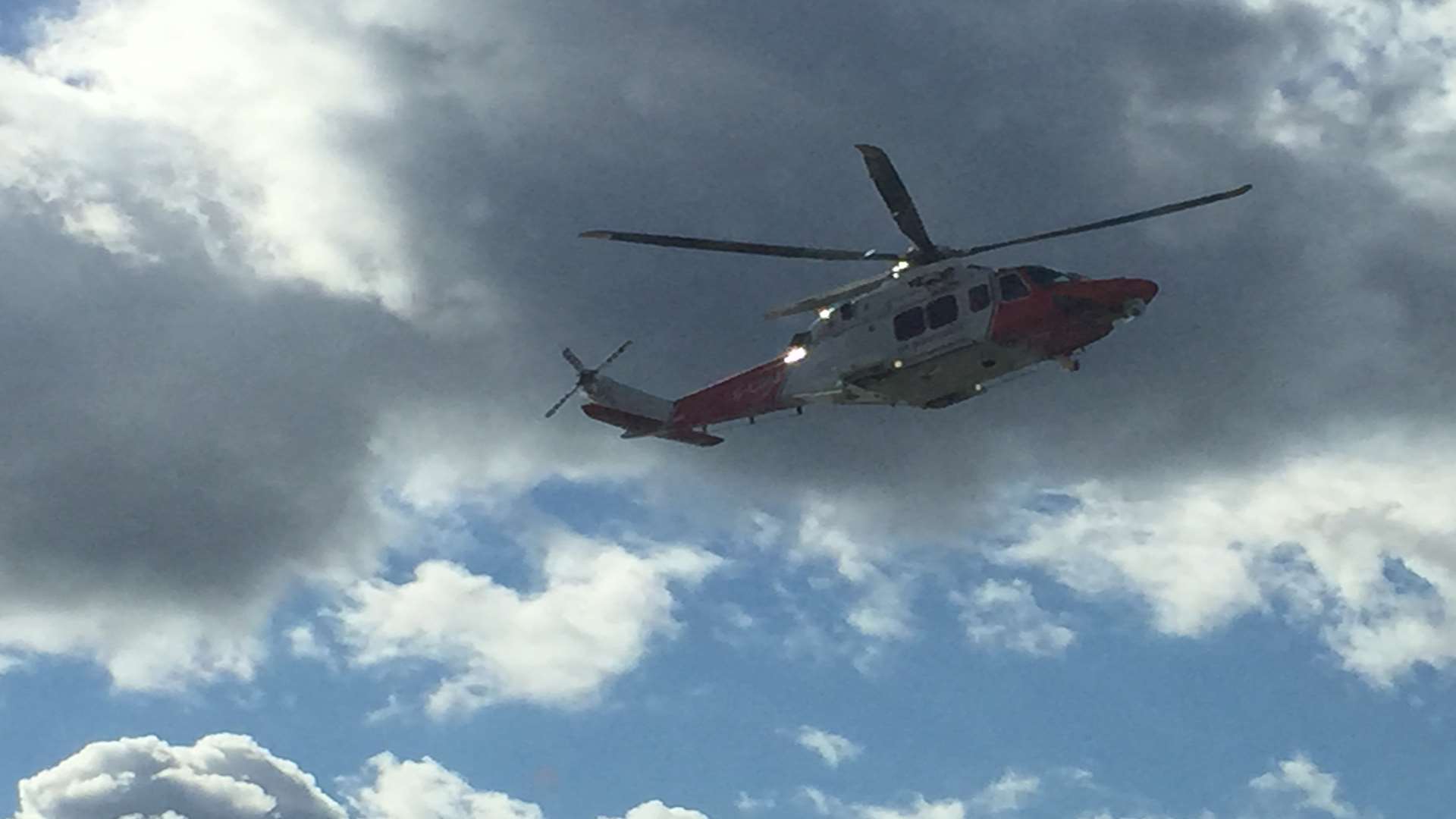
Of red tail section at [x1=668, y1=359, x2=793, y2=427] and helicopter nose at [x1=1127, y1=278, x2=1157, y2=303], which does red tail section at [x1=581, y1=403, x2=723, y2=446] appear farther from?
helicopter nose at [x1=1127, y1=278, x2=1157, y2=303]

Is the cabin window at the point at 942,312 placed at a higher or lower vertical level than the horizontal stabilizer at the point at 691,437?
lower

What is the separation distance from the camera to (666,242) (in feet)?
262

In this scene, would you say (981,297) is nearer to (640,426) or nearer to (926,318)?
(926,318)

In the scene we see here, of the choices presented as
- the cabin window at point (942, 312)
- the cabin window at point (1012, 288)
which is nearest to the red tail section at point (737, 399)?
the cabin window at point (942, 312)

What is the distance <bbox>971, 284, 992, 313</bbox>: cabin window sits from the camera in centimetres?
7856

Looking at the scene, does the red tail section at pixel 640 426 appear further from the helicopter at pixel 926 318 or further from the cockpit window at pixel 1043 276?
the cockpit window at pixel 1043 276

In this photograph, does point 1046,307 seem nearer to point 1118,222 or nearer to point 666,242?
point 1118,222

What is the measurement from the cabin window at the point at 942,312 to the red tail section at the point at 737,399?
31.8ft

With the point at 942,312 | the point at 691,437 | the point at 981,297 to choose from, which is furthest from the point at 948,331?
the point at 691,437

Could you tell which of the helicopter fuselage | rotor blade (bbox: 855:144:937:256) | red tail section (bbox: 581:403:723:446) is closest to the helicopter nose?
the helicopter fuselage

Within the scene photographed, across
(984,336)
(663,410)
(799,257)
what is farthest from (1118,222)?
(663,410)

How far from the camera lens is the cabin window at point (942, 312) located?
79.2m

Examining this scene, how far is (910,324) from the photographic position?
263 ft

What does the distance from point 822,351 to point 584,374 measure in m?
17.0
